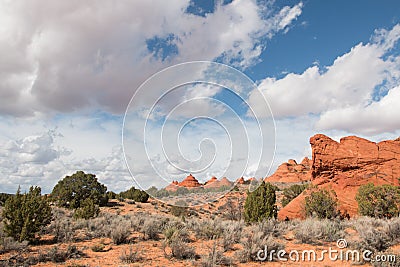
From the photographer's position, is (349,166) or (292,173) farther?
(292,173)

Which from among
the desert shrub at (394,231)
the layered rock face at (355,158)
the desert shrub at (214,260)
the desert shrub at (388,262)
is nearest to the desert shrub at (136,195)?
the layered rock face at (355,158)

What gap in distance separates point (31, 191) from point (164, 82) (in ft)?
28.0

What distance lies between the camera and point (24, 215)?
39.4ft

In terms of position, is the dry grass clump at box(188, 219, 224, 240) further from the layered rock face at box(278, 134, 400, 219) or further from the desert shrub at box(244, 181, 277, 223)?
the layered rock face at box(278, 134, 400, 219)

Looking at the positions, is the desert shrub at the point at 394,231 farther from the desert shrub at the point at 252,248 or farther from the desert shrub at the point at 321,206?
the desert shrub at the point at 321,206

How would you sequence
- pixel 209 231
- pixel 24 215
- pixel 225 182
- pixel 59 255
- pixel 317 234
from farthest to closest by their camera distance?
pixel 225 182 < pixel 209 231 < pixel 24 215 < pixel 317 234 < pixel 59 255

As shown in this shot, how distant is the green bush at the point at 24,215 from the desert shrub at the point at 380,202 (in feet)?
58.8

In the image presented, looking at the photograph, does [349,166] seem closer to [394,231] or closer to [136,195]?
[394,231]

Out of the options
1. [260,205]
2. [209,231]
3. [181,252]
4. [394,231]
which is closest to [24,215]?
[181,252]

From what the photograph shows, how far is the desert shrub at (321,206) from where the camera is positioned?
1769cm

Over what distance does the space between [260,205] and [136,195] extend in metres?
25.3

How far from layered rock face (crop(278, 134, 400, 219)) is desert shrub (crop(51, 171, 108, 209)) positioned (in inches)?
811

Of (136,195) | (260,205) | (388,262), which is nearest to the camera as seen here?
(388,262)

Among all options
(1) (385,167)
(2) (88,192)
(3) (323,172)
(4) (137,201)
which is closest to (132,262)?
(3) (323,172)
